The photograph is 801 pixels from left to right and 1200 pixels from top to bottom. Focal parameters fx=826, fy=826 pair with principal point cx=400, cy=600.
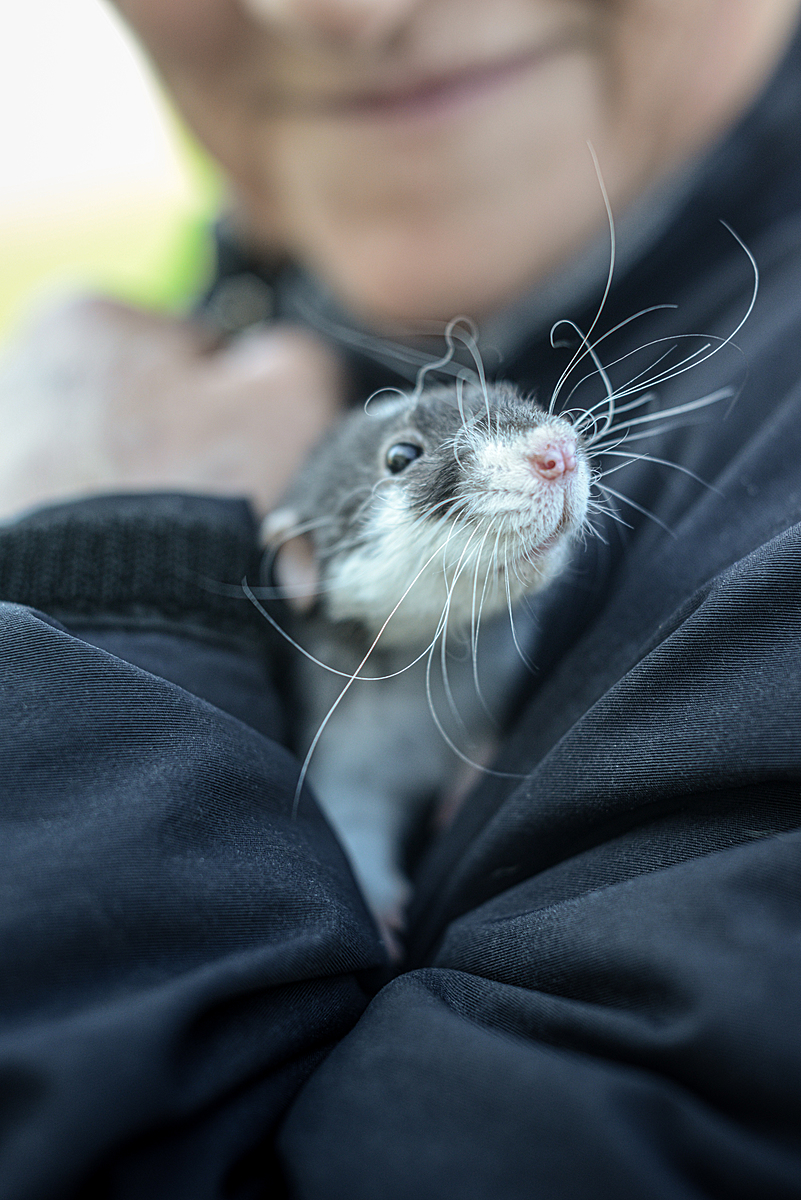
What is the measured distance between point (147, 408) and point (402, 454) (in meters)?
1.00

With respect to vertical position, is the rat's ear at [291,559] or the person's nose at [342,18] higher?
the person's nose at [342,18]

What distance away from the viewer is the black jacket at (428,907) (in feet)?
2.36

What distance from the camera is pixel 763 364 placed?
1.41 meters

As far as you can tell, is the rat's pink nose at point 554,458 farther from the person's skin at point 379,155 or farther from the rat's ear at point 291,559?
the person's skin at point 379,155

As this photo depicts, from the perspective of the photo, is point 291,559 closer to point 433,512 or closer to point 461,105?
point 433,512

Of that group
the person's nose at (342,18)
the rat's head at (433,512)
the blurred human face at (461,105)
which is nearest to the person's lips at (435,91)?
the blurred human face at (461,105)

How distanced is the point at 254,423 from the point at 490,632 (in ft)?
3.21

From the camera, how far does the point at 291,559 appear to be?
1824 millimetres

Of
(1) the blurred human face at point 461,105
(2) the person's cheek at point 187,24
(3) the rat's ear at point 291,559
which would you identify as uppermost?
(2) the person's cheek at point 187,24

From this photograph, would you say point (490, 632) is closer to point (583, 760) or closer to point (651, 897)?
point (583, 760)

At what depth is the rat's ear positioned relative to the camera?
1.73 metres

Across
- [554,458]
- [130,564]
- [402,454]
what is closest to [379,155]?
[402,454]

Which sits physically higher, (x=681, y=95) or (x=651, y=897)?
(x=681, y=95)

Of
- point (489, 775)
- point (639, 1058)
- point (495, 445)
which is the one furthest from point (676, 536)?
point (639, 1058)
